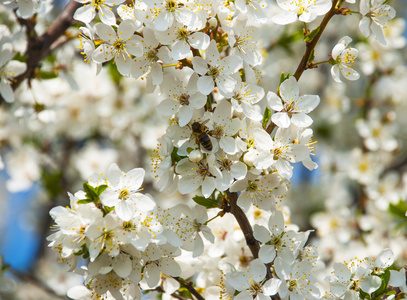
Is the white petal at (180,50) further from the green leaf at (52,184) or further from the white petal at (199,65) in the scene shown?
the green leaf at (52,184)

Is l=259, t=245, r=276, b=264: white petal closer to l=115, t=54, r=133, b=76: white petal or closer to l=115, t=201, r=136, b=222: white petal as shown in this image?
l=115, t=201, r=136, b=222: white petal

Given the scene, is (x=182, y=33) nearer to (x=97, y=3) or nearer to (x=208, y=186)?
(x=97, y=3)

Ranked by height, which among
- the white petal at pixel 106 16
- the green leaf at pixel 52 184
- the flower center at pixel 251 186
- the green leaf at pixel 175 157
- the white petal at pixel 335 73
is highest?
the white petal at pixel 106 16

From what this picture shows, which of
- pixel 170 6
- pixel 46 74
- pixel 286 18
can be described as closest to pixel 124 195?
pixel 170 6

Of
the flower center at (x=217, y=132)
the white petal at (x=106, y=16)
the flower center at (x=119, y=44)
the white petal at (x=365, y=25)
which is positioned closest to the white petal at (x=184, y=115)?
the flower center at (x=217, y=132)

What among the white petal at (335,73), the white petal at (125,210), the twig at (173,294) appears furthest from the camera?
the twig at (173,294)

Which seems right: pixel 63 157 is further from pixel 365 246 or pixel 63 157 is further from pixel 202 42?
pixel 202 42

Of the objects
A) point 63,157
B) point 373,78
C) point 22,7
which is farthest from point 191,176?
point 63,157

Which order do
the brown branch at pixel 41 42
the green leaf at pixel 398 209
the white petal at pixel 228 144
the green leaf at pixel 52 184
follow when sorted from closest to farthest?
the white petal at pixel 228 144 → the brown branch at pixel 41 42 → the green leaf at pixel 398 209 → the green leaf at pixel 52 184
